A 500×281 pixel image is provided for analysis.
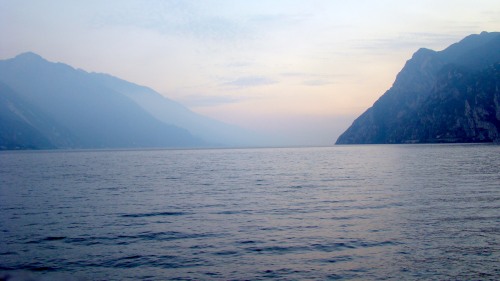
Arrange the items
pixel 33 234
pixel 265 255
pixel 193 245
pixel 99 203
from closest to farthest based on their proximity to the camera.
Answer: pixel 265 255, pixel 193 245, pixel 33 234, pixel 99 203

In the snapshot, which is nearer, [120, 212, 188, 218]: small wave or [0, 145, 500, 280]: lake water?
[0, 145, 500, 280]: lake water

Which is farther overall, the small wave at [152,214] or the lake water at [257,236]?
the small wave at [152,214]

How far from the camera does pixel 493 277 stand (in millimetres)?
18188

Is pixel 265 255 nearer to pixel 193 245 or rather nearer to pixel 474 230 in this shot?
pixel 193 245

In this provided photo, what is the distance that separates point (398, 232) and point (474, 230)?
510 cm

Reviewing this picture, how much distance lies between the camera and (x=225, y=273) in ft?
64.3

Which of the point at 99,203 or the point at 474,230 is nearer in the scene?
the point at 474,230

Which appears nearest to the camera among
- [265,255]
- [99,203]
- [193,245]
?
[265,255]

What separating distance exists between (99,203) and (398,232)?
3224 cm

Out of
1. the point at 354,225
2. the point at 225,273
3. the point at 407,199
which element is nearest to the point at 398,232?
the point at 354,225

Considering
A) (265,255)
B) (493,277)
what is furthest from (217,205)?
(493,277)

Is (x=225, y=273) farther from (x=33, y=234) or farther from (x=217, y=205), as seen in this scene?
(x=217, y=205)

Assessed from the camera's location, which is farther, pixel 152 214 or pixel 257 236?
pixel 152 214

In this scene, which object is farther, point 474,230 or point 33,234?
point 33,234
